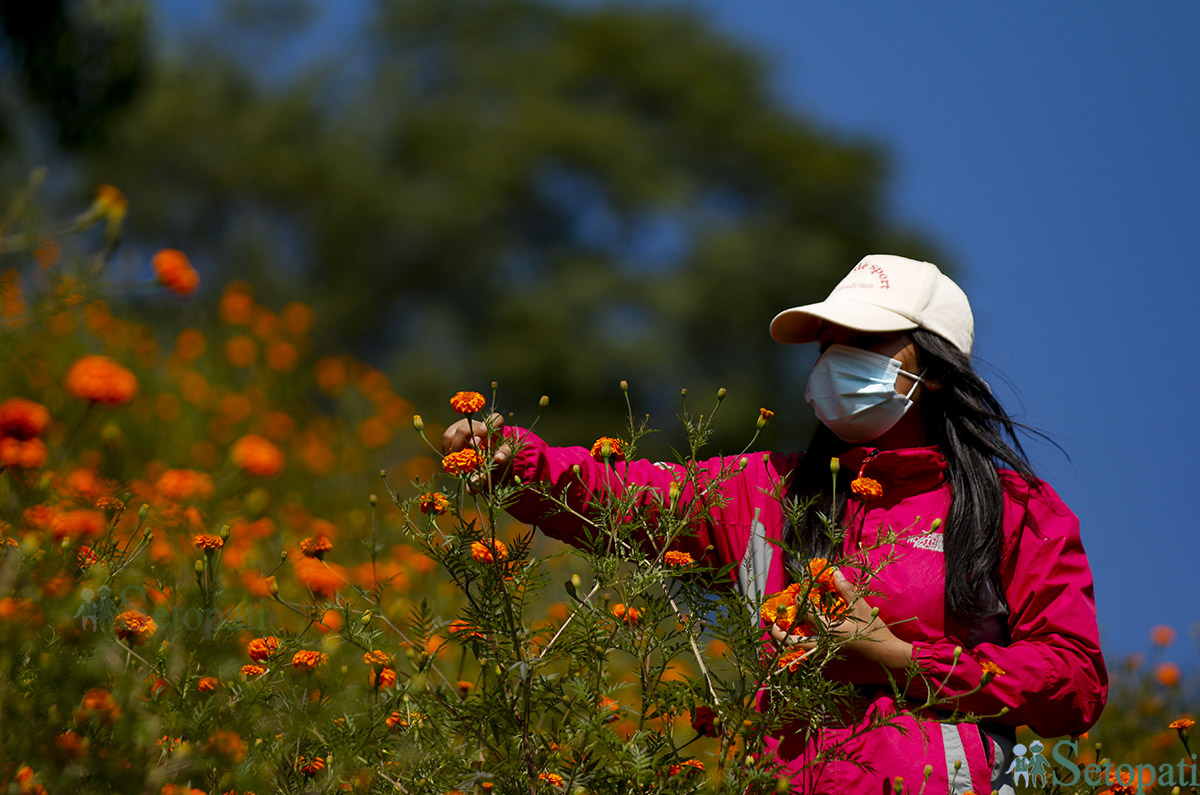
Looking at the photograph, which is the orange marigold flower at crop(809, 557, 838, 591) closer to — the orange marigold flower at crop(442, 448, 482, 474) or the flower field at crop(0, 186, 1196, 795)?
the flower field at crop(0, 186, 1196, 795)

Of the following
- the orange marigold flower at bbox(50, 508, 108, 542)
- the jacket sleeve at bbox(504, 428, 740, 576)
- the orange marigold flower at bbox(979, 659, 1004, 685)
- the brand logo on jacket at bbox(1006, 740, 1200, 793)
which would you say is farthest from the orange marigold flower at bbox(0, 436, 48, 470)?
the brand logo on jacket at bbox(1006, 740, 1200, 793)

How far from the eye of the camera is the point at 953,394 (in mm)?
2311

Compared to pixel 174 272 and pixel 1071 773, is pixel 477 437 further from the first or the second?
pixel 1071 773

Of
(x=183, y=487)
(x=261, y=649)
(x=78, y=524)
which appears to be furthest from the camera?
(x=183, y=487)

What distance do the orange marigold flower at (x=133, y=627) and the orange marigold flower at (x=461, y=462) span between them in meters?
0.59

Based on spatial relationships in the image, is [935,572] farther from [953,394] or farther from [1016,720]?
[953,394]

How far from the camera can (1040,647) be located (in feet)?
6.43

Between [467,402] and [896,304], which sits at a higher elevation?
[896,304]

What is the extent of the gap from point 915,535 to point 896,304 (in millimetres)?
461

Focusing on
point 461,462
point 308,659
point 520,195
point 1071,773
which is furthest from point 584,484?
point 520,195

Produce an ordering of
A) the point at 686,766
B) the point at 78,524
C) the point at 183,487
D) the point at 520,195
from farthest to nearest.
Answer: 1. the point at 520,195
2. the point at 183,487
3. the point at 78,524
4. the point at 686,766

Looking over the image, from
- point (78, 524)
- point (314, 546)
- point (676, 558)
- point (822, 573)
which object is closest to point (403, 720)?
point (314, 546)

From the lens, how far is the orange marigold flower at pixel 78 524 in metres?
1.95

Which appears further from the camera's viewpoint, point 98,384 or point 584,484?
point 98,384
